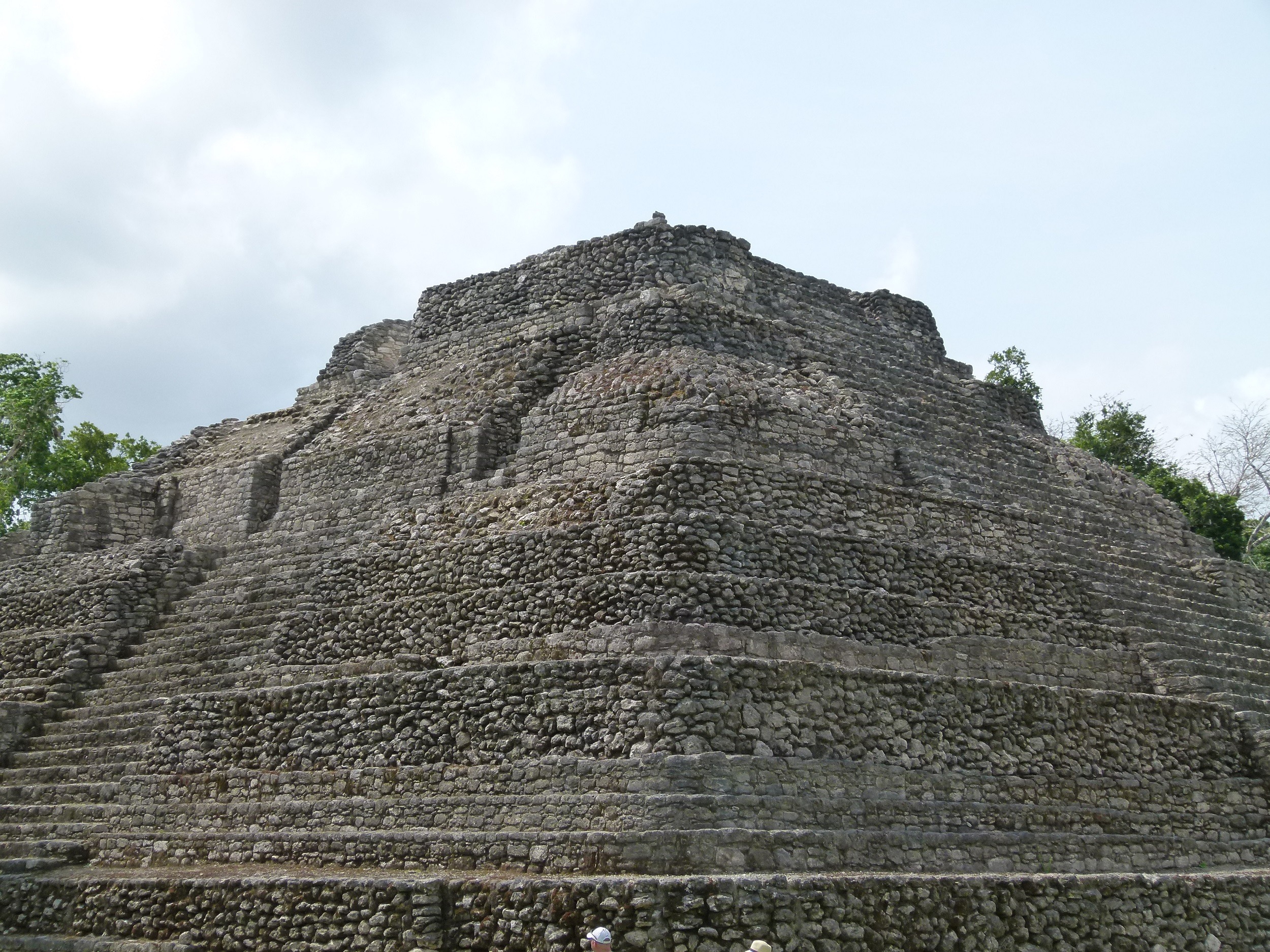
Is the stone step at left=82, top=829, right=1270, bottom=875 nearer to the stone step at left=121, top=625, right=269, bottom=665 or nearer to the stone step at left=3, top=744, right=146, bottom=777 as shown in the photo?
the stone step at left=3, top=744, right=146, bottom=777

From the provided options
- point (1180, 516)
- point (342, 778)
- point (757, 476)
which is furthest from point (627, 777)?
point (1180, 516)

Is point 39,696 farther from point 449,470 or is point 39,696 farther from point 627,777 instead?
point 627,777

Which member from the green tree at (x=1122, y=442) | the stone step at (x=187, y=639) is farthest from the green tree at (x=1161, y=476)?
the stone step at (x=187, y=639)

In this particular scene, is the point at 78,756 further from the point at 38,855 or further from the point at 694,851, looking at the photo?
the point at 694,851

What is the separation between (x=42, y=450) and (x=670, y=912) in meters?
29.0

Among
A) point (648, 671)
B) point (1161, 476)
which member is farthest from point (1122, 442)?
point (648, 671)

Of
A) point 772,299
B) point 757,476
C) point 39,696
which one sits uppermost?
point 772,299

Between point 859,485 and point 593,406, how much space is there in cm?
347

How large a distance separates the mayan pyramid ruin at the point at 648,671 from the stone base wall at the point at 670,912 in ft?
0.12

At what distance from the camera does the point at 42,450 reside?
3278cm

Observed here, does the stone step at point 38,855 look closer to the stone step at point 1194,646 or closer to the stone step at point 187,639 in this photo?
the stone step at point 187,639

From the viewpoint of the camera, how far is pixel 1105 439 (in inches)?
1344

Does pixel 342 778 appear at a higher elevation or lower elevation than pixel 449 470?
lower

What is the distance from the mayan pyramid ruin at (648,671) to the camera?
419 inches
